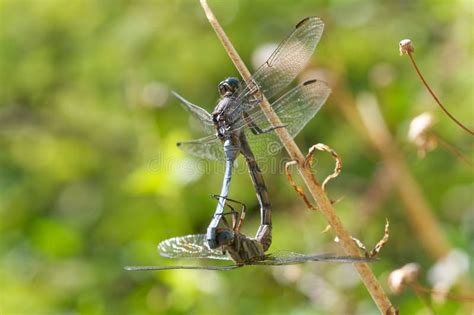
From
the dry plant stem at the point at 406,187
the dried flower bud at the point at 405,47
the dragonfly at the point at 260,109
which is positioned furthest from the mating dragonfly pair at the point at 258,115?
the dry plant stem at the point at 406,187

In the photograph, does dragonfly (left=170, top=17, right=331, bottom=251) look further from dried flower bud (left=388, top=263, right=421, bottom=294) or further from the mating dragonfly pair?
dried flower bud (left=388, top=263, right=421, bottom=294)

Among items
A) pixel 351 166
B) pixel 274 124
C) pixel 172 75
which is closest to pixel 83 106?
pixel 172 75

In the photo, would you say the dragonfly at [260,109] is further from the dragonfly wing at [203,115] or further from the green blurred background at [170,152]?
the green blurred background at [170,152]

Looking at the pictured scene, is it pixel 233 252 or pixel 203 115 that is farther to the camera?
pixel 203 115

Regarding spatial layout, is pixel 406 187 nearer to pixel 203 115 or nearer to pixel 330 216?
pixel 203 115

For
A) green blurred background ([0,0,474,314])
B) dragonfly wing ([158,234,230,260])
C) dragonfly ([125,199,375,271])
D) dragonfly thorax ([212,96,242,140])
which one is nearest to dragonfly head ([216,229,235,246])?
dragonfly ([125,199,375,271])

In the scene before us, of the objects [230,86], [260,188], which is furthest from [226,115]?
[260,188]
